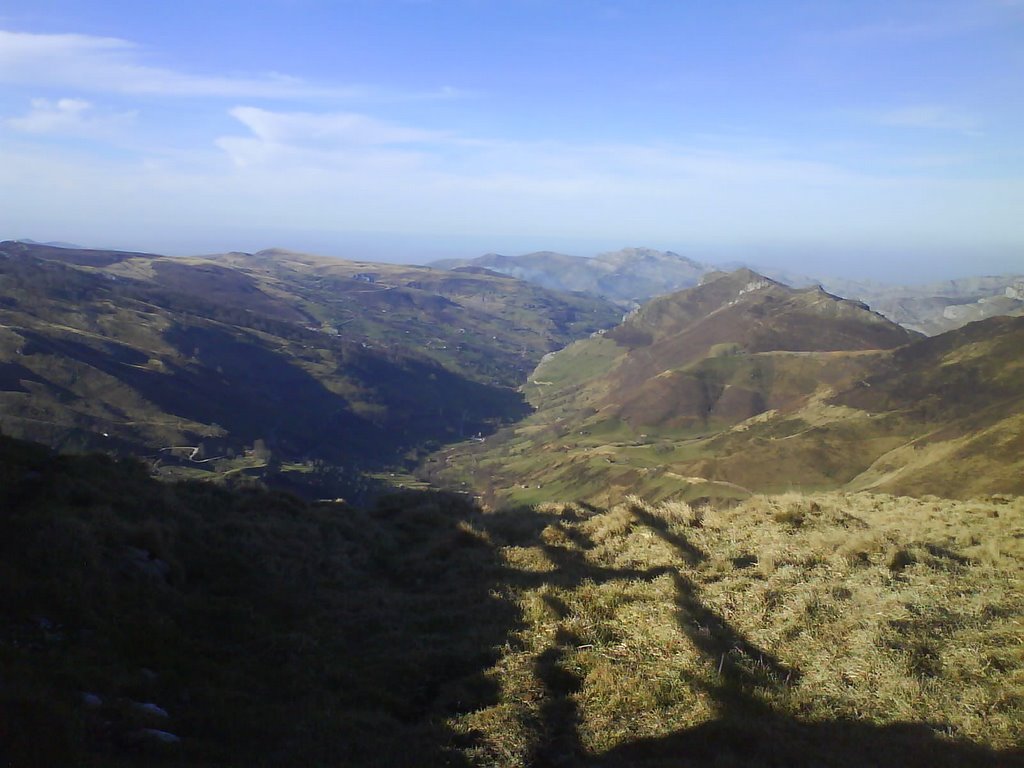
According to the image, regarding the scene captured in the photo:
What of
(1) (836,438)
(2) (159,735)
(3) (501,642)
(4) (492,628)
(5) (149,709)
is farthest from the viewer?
(1) (836,438)

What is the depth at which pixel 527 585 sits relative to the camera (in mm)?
15055

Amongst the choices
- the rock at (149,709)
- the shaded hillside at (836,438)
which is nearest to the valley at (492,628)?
the rock at (149,709)

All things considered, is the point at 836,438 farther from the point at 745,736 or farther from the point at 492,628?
the point at 745,736

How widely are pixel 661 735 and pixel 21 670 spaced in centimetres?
834

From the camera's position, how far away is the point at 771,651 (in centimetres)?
1070

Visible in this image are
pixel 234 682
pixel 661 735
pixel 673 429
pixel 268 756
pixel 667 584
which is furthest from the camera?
pixel 673 429

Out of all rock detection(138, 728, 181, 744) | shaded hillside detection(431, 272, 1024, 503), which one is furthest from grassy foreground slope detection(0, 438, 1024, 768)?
shaded hillside detection(431, 272, 1024, 503)

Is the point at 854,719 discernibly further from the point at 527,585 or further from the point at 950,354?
the point at 950,354


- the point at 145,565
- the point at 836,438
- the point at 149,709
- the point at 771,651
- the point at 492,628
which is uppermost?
the point at 145,565

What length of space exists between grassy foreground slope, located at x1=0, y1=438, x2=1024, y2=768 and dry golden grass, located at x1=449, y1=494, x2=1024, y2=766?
4 cm

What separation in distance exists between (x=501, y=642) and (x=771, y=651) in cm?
467

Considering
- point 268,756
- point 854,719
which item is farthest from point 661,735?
point 268,756

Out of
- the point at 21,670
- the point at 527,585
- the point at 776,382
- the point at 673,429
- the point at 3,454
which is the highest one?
the point at 3,454

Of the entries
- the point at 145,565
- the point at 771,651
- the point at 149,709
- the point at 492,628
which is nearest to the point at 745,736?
the point at 771,651
